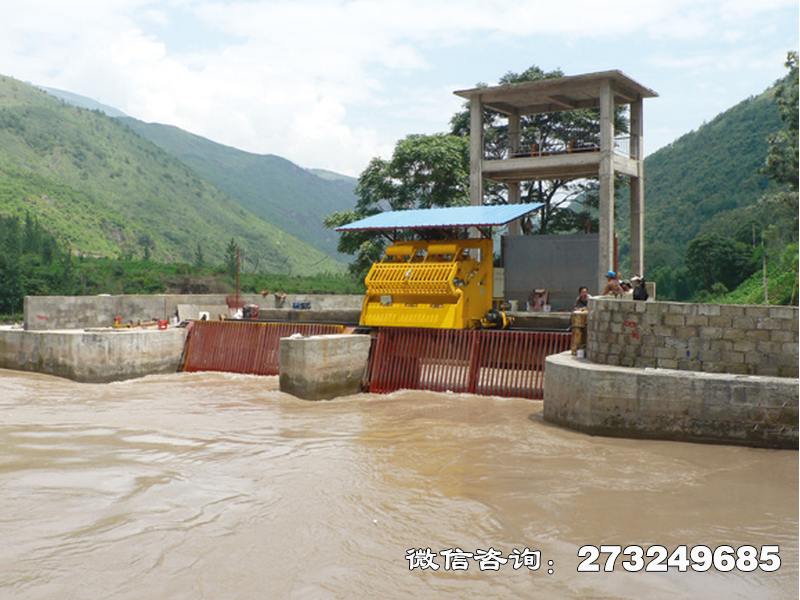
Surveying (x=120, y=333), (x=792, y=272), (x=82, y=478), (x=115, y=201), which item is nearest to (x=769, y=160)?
(x=792, y=272)

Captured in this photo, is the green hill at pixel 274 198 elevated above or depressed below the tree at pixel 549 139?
above

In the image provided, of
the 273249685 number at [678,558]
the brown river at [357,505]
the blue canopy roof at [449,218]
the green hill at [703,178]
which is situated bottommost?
the 273249685 number at [678,558]

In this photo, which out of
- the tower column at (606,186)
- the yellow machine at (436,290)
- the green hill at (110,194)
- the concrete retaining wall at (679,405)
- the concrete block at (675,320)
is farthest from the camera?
the green hill at (110,194)

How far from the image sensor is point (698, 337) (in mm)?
10578

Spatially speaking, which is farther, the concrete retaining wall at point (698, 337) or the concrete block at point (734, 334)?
the concrete block at point (734, 334)

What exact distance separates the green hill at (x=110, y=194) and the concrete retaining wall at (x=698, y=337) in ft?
183

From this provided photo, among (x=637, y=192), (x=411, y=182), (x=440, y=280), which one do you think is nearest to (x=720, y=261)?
(x=637, y=192)

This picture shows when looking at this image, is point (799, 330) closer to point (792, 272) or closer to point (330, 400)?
point (330, 400)

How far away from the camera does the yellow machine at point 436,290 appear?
51.3 feet

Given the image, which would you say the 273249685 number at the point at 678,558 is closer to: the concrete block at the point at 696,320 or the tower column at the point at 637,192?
the concrete block at the point at 696,320

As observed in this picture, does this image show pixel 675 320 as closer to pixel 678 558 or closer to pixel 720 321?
pixel 720 321

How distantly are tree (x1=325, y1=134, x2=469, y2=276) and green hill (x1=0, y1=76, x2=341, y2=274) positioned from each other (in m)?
37.9

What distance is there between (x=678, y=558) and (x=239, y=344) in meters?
13.7

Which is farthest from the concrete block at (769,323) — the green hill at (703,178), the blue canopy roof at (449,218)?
the green hill at (703,178)
